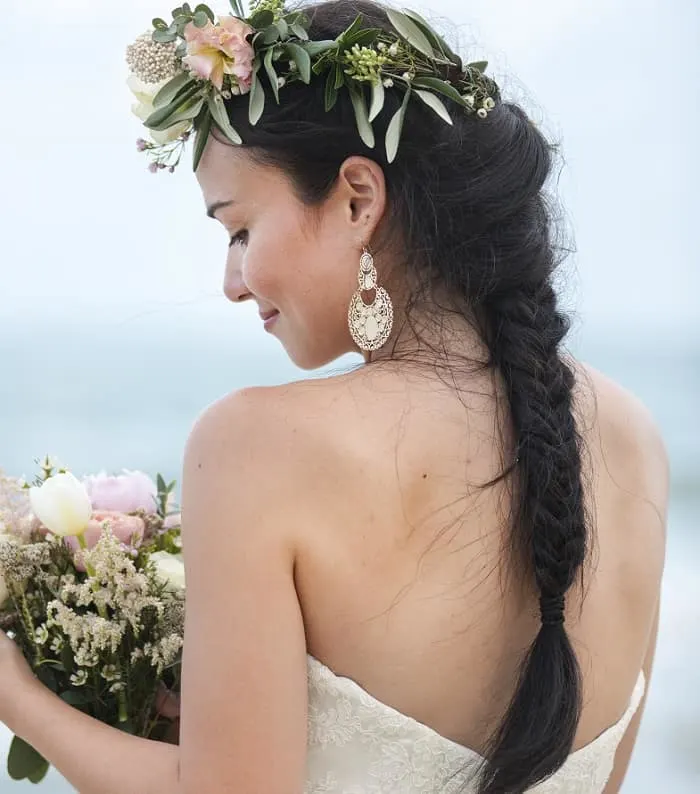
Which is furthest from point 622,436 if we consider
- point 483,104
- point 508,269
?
point 483,104

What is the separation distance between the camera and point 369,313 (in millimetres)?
1459

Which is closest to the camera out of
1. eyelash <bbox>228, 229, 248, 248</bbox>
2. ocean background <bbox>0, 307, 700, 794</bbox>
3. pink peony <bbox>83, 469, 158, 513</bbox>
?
eyelash <bbox>228, 229, 248, 248</bbox>

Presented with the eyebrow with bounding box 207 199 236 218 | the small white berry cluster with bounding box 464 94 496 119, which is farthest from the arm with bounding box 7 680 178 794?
the small white berry cluster with bounding box 464 94 496 119

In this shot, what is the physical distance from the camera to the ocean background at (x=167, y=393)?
782 cm

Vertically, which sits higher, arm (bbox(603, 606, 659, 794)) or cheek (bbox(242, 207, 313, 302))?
cheek (bbox(242, 207, 313, 302))

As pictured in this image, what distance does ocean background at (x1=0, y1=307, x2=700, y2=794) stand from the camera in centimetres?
782

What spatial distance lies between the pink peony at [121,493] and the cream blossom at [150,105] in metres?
0.53

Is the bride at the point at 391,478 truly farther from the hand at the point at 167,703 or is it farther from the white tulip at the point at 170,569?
the white tulip at the point at 170,569

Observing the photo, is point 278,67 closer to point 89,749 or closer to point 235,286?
point 235,286

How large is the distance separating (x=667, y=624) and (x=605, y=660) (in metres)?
→ 5.80

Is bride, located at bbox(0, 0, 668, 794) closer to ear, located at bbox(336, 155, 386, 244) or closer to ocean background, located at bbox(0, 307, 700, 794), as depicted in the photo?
ear, located at bbox(336, 155, 386, 244)

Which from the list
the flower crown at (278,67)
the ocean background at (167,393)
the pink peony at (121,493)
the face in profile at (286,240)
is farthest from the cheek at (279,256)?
the ocean background at (167,393)

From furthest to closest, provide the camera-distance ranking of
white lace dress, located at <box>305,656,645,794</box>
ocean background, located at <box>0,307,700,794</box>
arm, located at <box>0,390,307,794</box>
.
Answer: ocean background, located at <box>0,307,700,794</box>, white lace dress, located at <box>305,656,645,794</box>, arm, located at <box>0,390,307,794</box>

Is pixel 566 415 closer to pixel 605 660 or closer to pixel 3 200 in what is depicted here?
pixel 605 660
